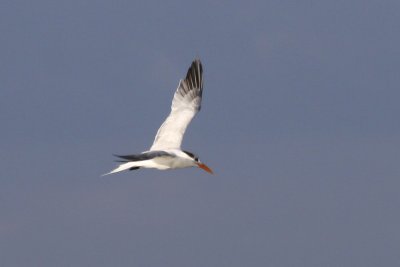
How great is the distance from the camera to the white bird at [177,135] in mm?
29500

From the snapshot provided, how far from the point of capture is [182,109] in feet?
115

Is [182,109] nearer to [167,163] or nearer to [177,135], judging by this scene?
[177,135]

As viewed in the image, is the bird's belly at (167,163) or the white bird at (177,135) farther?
the bird's belly at (167,163)

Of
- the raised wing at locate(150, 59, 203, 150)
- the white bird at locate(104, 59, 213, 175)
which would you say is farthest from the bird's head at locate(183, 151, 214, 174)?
the raised wing at locate(150, 59, 203, 150)

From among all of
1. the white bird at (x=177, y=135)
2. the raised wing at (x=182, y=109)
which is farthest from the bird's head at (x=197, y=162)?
the raised wing at (x=182, y=109)

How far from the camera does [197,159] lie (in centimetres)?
3120

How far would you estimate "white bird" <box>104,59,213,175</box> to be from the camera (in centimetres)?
2950

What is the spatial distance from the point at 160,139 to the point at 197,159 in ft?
8.91

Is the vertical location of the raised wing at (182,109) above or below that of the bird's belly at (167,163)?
above

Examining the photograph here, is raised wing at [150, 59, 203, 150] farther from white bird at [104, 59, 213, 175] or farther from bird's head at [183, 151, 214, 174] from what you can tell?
bird's head at [183, 151, 214, 174]

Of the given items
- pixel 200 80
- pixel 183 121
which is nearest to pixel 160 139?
pixel 183 121

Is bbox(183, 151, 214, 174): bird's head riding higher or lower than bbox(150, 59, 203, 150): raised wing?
lower

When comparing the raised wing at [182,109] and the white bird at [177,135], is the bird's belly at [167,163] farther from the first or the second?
the raised wing at [182,109]

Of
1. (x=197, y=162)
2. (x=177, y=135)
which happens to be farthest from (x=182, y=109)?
(x=197, y=162)
